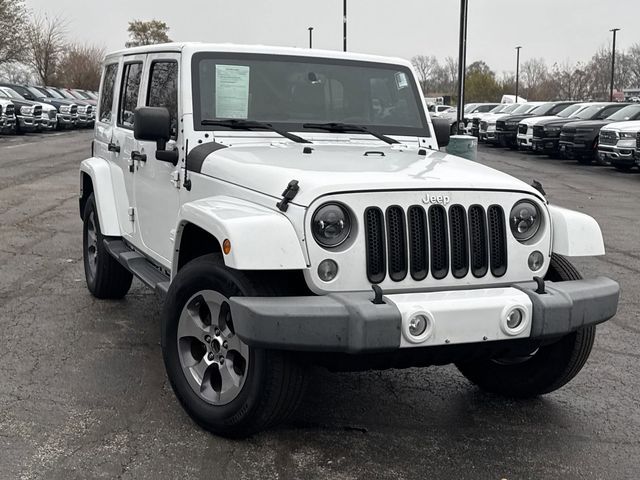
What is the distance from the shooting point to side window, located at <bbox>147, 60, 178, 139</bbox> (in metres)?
5.19

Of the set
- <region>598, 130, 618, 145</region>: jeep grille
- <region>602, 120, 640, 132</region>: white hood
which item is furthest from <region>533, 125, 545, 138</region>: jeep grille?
<region>602, 120, 640, 132</region>: white hood

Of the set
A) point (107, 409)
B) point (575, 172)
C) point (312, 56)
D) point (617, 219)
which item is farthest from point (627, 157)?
point (107, 409)

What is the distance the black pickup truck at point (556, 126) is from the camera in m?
24.9

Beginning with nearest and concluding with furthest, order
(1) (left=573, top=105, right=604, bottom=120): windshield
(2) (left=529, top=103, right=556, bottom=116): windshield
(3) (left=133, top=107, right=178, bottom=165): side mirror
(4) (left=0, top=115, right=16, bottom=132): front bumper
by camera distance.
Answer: (3) (left=133, top=107, right=178, bottom=165): side mirror → (1) (left=573, top=105, right=604, bottom=120): windshield → (4) (left=0, top=115, right=16, bottom=132): front bumper → (2) (left=529, top=103, right=556, bottom=116): windshield

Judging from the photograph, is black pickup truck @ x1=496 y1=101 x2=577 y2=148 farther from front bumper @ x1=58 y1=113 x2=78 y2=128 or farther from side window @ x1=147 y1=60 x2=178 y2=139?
side window @ x1=147 y1=60 x2=178 y2=139

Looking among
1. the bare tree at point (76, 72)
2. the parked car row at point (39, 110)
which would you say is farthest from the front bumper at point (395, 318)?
the bare tree at point (76, 72)

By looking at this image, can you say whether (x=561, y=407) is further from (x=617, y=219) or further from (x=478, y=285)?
(x=617, y=219)

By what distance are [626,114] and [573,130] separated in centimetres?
160

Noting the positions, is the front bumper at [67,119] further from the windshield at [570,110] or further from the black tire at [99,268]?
the black tire at [99,268]

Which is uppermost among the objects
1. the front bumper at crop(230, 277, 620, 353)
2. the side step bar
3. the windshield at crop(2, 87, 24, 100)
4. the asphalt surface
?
the windshield at crop(2, 87, 24, 100)

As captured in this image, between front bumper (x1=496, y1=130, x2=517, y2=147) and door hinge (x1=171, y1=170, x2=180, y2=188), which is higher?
door hinge (x1=171, y1=170, x2=180, y2=188)

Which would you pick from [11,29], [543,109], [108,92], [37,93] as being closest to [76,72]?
[11,29]

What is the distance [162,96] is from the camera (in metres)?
5.49

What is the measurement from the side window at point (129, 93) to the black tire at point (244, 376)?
221cm
